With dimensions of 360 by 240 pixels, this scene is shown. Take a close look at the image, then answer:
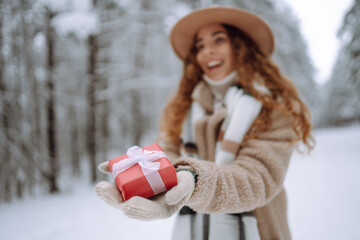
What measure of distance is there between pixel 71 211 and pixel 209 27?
468 centimetres

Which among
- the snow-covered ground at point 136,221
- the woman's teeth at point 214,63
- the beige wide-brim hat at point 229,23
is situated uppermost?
the beige wide-brim hat at point 229,23

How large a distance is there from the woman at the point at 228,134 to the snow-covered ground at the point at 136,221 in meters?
2.19

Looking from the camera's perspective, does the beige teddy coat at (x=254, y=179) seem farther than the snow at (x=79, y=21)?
No

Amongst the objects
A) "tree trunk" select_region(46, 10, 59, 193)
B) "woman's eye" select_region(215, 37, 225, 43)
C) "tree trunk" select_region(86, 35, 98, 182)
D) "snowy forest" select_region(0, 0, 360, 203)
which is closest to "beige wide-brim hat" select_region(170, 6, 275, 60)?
"woman's eye" select_region(215, 37, 225, 43)

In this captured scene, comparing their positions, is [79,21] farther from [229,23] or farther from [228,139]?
[228,139]

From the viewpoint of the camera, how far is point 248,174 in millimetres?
1051

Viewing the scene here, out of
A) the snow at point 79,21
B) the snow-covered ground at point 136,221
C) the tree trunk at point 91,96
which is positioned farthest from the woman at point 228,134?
the snow at point 79,21

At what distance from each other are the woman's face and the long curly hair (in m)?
0.06

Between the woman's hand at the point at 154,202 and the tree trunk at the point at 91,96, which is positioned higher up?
the woman's hand at the point at 154,202

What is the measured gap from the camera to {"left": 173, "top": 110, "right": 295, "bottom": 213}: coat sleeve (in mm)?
910

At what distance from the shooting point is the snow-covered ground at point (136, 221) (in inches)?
126

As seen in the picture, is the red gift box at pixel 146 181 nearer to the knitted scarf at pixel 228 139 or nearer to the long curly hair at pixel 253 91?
the knitted scarf at pixel 228 139

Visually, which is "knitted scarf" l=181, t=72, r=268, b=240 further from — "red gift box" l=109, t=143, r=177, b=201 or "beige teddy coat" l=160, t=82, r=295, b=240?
"red gift box" l=109, t=143, r=177, b=201

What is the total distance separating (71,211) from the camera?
4.58m
